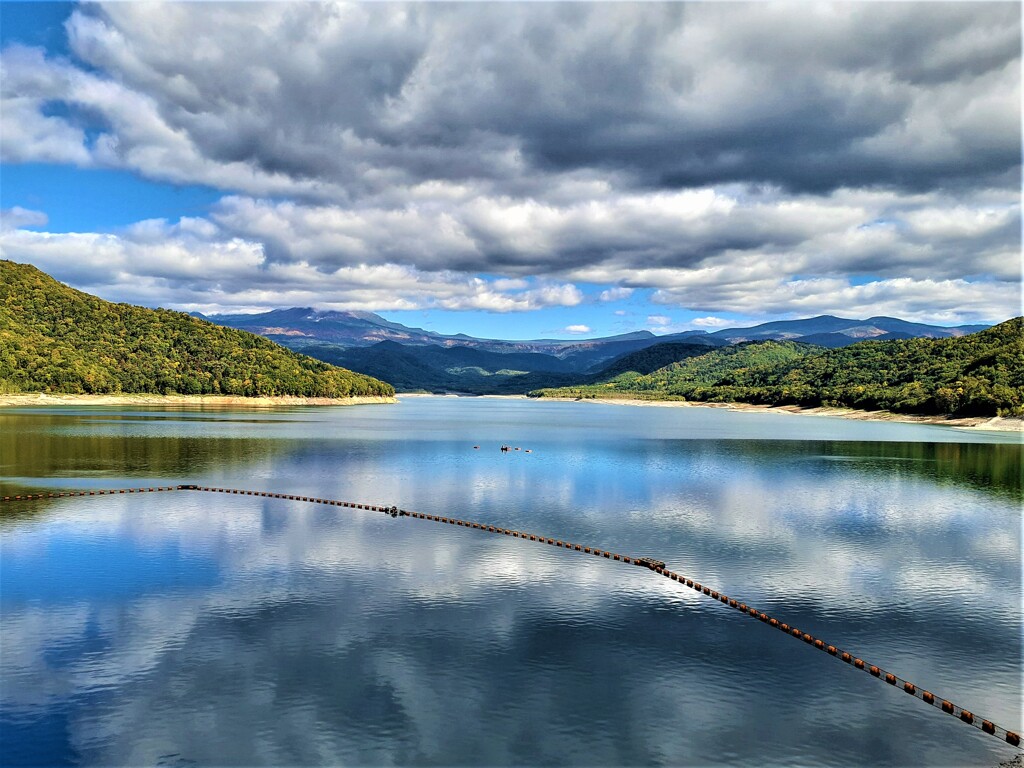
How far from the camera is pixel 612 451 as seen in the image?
428 feet

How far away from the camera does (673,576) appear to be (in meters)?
45.3

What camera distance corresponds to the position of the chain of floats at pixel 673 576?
27.0 m

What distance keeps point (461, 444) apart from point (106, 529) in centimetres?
9070

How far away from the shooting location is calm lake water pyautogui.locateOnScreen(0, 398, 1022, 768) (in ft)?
82.1

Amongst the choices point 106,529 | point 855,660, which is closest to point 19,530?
point 106,529

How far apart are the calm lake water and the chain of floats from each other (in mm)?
590

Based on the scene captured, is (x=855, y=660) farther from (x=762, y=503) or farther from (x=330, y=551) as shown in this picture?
(x=762, y=503)

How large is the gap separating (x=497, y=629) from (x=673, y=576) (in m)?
15.0

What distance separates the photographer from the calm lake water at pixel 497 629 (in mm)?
25031

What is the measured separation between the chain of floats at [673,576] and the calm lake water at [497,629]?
1.94 feet

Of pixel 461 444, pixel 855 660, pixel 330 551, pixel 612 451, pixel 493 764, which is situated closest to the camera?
pixel 493 764

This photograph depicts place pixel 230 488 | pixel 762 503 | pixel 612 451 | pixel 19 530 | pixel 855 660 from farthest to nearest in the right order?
1. pixel 612 451
2. pixel 230 488
3. pixel 762 503
4. pixel 19 530
5. pixel 855 660

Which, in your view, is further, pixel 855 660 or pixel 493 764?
pixel 855 660

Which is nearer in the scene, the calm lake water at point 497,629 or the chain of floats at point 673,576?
the calm lake water at point 497,629
